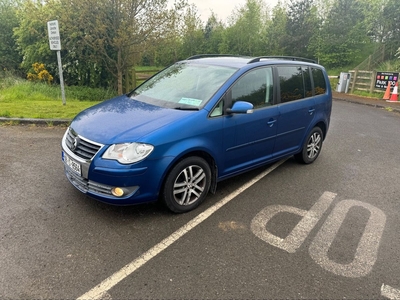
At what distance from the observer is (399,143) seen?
7.02 m

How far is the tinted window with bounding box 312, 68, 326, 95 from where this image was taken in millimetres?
5186

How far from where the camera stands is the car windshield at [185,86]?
373 cm

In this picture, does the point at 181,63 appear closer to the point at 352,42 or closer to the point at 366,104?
the point at 366,104

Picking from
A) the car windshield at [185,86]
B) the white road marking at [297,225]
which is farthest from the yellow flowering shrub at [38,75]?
the white road marking at [297,225]

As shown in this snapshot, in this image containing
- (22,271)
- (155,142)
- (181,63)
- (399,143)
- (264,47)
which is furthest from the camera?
(264,47)

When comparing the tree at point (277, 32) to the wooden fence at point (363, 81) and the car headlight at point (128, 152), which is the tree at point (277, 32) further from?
the car headlight at point (128, 152)

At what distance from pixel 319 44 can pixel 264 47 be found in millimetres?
6317

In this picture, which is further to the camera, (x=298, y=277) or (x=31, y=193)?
(x=31, y=193)

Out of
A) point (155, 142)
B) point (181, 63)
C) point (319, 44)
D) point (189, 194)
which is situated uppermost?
point (319, 44)

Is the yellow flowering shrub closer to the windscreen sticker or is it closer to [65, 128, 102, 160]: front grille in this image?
[65, 128, 102, 160]: front grille

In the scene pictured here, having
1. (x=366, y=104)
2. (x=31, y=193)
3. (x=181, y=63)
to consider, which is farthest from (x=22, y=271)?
(x=366, y=104)

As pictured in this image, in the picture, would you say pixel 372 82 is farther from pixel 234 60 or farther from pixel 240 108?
pixel 240 108

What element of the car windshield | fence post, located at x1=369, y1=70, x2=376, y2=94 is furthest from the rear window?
fence post, located at x1=369, y1=70, x2=376, y2=94

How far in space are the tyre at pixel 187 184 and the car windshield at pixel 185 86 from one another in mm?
691
